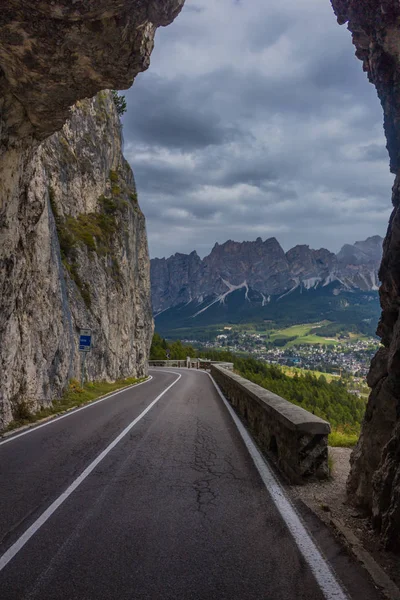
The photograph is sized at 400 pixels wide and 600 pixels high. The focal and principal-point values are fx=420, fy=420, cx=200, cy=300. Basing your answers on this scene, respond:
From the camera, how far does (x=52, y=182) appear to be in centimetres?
2769

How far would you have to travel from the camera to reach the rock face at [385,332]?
4.73 meters

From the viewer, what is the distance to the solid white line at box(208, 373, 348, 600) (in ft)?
12.0

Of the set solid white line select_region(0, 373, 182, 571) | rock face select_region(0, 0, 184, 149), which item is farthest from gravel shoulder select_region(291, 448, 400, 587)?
rock face select_region(0, 0, 184, 149)

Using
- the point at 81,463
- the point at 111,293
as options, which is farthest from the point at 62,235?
the point at 81,463

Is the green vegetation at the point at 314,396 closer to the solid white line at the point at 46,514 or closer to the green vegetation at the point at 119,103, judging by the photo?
the solid white line at the point at 46,514

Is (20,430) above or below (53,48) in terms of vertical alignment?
below

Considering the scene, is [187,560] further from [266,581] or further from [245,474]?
[245,474]

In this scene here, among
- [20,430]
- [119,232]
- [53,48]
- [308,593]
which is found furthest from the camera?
[119,232]

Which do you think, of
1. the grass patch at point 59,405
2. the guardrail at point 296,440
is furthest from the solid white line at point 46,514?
the grass patch at point 59,405

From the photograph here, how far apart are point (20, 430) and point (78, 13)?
10.3 metres

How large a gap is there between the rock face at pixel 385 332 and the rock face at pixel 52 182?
4486mm

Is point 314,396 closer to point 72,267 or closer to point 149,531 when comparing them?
point 72,267

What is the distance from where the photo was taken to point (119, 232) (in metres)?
40.1

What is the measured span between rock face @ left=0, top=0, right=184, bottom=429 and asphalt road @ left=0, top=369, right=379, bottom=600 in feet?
19.3
